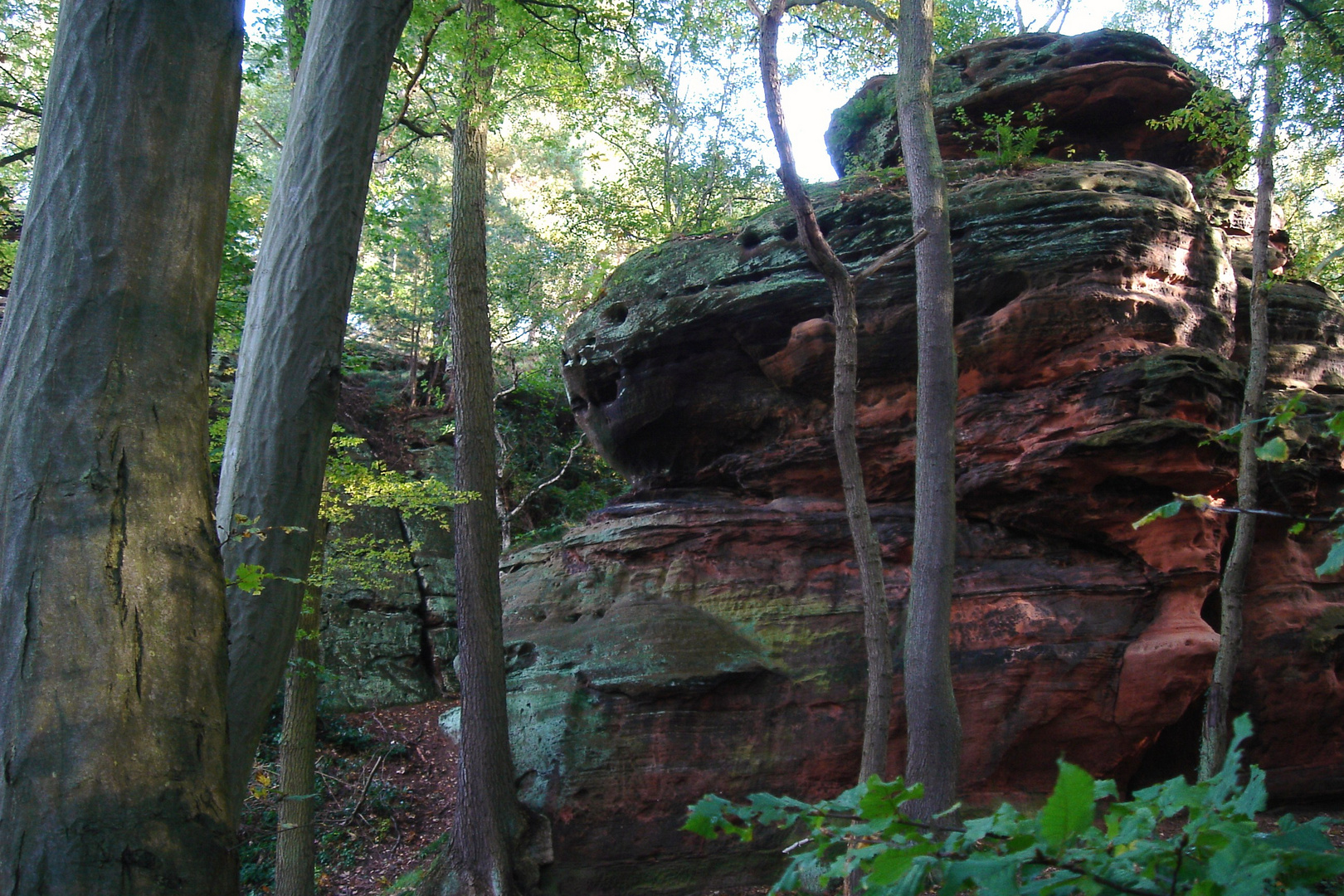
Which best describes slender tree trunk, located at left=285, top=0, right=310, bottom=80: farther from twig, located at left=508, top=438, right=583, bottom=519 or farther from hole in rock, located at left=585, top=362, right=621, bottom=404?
twig, located at left=508, top=438, right=583, bottom=519

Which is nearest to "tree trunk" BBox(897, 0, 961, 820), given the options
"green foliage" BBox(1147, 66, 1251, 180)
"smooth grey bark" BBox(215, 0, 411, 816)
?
"green foliage" BBox(1147, 66, 1251, 180)

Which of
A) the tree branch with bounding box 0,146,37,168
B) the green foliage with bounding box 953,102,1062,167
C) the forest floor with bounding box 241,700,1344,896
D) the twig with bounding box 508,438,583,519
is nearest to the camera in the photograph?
the tree branch with bounding box 0,146,37,168

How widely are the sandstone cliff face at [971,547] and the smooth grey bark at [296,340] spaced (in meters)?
6.09

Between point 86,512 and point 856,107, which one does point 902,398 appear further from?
point 86,512

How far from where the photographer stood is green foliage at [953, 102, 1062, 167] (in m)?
11.0

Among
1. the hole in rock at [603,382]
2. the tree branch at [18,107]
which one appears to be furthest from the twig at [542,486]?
the tree branch at [18,107]

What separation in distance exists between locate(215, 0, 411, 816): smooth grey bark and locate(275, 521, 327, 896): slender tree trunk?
572 centimetres

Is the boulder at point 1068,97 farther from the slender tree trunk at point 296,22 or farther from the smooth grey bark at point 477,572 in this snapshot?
the slender tree trunk at point 296,22

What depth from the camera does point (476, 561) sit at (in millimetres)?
8430

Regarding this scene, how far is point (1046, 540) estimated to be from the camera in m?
9.60

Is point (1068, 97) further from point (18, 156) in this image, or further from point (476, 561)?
point (18, 156)

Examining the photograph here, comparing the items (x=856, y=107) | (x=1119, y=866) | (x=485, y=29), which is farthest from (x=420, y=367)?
(x=1119, y=866)

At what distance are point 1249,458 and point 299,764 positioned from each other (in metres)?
10.4

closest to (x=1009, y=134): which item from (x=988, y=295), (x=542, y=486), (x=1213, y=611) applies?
(x=988, y=295)
